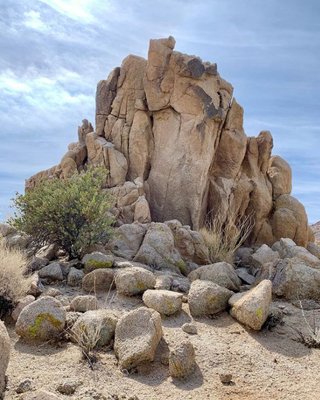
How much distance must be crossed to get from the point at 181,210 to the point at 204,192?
1.48m

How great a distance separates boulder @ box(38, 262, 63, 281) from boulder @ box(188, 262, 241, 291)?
305 cm

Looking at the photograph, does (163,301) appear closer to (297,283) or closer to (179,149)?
(297,283)

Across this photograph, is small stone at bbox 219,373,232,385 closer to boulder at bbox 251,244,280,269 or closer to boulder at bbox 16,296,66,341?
boulder at bbox 16,296,66,341

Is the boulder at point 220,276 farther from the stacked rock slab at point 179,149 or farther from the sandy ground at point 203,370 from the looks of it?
the stacked rock slab at point 179,149

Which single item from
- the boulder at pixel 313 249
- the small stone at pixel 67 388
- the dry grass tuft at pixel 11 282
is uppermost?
the boulder at pixel 313 249

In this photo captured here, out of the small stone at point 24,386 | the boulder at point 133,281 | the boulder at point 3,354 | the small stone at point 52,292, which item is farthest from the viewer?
the boulder at point 133,281

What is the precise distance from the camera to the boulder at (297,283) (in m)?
9.69

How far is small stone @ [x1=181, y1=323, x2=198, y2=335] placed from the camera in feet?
25.0

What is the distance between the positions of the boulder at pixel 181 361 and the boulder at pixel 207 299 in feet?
6.31

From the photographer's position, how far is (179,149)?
18.8 m

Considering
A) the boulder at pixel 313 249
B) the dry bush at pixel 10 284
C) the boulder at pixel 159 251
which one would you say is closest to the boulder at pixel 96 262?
the boulder at pixel 159 251

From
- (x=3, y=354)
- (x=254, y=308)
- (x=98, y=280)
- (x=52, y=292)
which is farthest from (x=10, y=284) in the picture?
(x=254, y=308)

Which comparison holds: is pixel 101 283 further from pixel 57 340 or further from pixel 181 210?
pixel 181 210

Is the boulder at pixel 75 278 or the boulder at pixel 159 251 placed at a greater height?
the boulder at pixel 159 251
